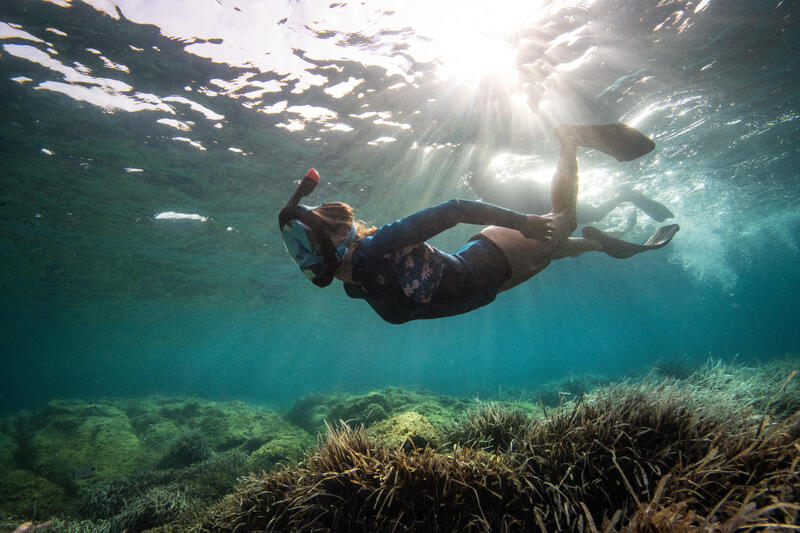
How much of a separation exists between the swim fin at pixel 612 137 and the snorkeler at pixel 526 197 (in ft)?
29.1

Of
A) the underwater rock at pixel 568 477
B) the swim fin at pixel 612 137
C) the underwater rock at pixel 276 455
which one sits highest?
the swim fin at pixel 612 137

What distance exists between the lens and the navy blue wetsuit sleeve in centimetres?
312

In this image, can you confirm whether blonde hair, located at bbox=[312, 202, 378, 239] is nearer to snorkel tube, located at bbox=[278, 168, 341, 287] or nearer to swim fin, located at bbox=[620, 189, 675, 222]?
snorkel tube, located at bbox=[278, 168, 341, 287]

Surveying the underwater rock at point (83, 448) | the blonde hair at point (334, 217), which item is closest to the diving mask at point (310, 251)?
the blonde hair at point (334, 217)

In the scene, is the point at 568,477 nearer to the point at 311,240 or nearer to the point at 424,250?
the point at 424,250

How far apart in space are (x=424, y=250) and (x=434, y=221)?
443 mm

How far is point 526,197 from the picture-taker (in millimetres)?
13859

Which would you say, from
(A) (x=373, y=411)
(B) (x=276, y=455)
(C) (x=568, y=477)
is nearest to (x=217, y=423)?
(B) (x=276, y=455)

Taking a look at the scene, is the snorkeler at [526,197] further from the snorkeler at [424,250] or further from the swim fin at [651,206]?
the snorkeler at [424,250]

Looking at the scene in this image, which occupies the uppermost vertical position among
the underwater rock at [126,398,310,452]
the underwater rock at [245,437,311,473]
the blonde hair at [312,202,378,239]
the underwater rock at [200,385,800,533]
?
the blonde hair at [312,202,378,239]

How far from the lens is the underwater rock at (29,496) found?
643 centimetres

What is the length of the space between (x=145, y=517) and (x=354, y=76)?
10.3 m

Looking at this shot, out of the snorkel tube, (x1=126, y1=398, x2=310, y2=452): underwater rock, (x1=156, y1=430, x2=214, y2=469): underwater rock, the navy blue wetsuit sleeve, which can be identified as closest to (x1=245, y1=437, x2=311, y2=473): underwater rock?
(x1=126, y1=398, x2=310, y2=452): underwater rock

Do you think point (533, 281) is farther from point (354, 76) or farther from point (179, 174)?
point (179, 174)
